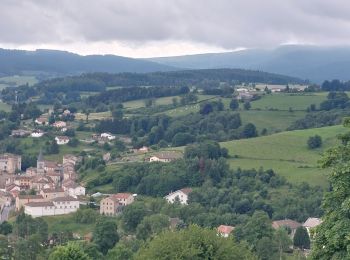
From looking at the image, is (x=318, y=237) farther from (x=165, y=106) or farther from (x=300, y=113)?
(x=165, y=106)

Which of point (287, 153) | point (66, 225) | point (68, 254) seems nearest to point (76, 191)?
point (66, 225)

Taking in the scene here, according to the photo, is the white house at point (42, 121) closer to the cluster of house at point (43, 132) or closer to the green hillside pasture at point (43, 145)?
the cluster of house at point (43, 132)

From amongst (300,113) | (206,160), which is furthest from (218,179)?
(300,113)

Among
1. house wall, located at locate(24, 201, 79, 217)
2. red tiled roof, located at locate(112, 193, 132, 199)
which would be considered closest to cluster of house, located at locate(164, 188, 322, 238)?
red tiled roof, located at locate(112, 193, 132, 199)

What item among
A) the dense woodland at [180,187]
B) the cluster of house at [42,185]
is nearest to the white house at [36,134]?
the dense woodland at [180,187]

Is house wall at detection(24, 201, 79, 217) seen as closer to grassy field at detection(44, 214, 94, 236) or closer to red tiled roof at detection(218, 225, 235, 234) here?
grassy field at detection(44, 214, 94, 236)

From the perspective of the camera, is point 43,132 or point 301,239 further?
point 43,132

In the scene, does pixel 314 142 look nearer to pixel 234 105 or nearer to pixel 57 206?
pixel 57 206
